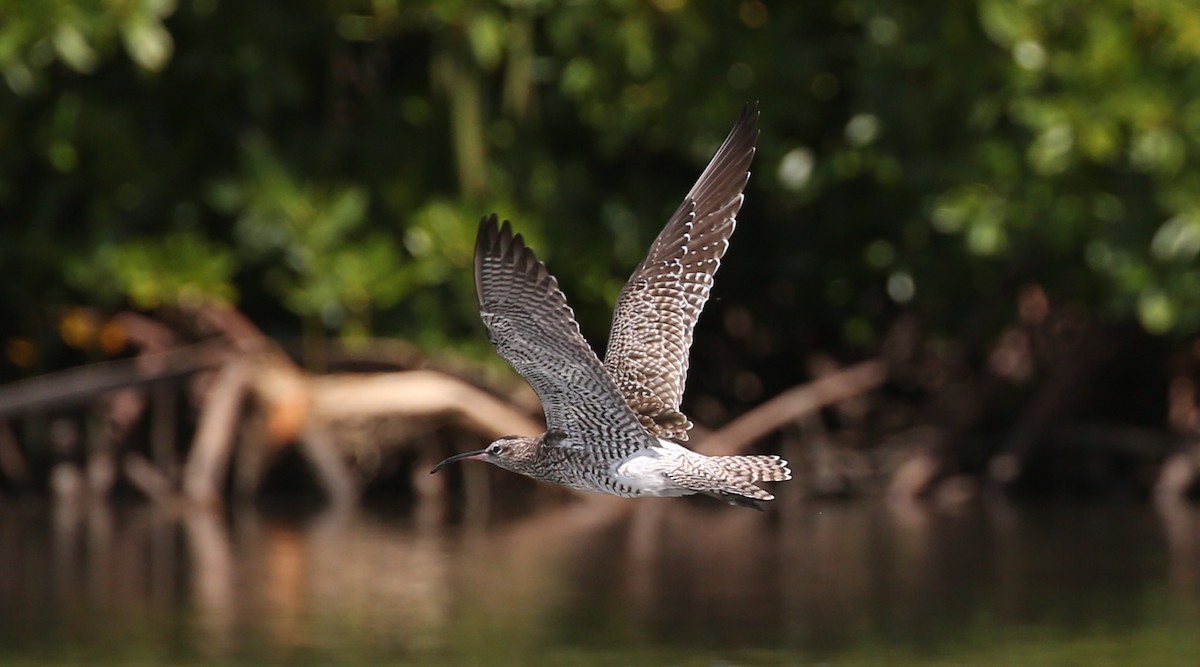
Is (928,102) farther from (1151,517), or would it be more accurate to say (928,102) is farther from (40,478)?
(40,478)

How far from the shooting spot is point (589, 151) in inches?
571

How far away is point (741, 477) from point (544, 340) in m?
0.85

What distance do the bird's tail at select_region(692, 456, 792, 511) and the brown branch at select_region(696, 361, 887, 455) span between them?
6.08m

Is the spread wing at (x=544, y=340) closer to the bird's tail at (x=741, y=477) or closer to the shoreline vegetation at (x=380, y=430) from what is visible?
the bird's tail at (x=741, y=477)

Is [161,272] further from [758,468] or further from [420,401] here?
[758,468]

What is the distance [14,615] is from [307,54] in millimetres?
6124

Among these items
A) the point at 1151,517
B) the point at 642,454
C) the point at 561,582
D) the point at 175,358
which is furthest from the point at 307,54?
the point at 642,454

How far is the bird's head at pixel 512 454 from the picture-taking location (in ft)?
24.7

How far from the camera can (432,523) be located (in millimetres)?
12922

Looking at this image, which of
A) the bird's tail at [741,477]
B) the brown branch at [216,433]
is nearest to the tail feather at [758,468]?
the bird's tail at [741,477]

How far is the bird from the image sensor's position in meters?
6.44

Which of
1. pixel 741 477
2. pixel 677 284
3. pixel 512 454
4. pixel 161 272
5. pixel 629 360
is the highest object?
pixel 161 272

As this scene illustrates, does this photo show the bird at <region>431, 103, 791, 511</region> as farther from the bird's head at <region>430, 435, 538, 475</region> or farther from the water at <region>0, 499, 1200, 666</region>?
the water at <region>0, 499, 1200, 666</region>

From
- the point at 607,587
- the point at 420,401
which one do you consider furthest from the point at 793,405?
the point at 607,587
